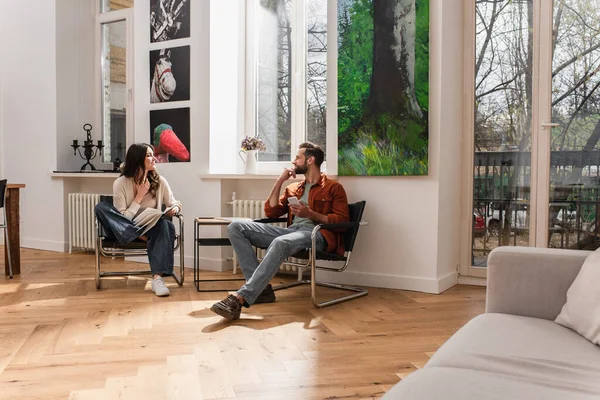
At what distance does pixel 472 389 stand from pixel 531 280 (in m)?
0.82

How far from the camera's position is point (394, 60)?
4.37 m

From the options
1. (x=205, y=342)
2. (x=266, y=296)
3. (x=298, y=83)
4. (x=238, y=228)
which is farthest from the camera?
(x=298, y=83)

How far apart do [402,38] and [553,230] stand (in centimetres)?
181

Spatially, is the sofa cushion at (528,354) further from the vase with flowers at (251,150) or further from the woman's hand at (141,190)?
the vase with flowers at (251,150)

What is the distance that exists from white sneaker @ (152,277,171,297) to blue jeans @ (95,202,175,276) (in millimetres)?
111

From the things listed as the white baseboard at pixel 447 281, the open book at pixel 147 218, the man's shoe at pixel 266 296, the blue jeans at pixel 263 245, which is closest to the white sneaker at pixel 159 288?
the open book at pixel 147 218

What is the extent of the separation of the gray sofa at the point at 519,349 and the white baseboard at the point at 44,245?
5354mm

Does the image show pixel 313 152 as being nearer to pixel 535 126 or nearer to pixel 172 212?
pixel 172 212


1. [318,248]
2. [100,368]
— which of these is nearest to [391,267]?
[318,248]

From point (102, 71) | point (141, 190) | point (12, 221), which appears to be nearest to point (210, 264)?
point (141, 190)

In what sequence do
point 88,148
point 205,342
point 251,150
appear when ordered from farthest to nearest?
1. point 88,148
2. point 251,150
3. point 205,342

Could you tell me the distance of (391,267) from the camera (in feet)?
14.8

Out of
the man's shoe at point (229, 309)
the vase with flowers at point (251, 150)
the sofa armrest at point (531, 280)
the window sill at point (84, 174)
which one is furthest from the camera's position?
the window sill at point (84, 174)

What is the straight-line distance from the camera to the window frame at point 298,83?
15.2ft
